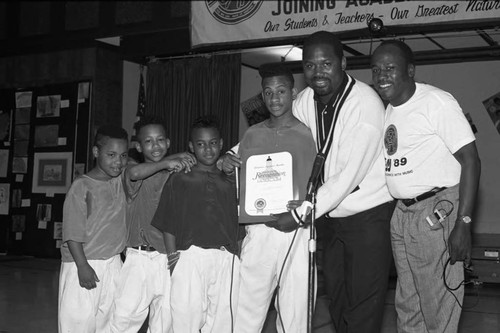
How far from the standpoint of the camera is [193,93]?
823 cm

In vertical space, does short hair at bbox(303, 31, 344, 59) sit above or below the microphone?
above

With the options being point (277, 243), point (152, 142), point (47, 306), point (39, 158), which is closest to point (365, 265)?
point (277, 243)

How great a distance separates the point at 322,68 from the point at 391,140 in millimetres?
516

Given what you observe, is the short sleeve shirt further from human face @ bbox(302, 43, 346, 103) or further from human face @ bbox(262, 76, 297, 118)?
human face @ bbox(302, 43, 346, 103)

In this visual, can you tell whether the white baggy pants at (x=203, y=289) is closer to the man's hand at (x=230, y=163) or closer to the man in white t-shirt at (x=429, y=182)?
the man's hand at (x=230, y=163)

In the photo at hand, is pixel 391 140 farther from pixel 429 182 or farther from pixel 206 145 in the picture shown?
pixel 206 145

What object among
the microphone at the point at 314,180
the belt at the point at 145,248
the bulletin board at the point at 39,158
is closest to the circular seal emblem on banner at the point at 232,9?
the bulletin board at the point at 39,158

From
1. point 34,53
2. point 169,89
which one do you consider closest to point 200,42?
point 169,89

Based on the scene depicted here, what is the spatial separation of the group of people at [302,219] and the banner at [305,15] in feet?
11.1

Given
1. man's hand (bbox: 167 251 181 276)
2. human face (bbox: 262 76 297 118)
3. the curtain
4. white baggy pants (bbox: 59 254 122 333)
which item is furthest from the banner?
white baggy pants (bbox: 59 254 122 333)

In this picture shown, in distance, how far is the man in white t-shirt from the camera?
9.26 ft

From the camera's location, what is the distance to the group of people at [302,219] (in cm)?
290

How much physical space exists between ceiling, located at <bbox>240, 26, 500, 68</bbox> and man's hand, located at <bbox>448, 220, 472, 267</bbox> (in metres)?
3.93

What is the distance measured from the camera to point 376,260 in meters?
3.00
